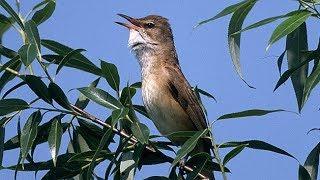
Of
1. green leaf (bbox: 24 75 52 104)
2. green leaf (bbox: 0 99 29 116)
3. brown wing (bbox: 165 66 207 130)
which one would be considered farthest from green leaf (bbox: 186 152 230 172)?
brown wing (bbox: 165 66 207 130)

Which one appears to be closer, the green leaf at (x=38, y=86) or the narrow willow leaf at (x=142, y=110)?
the green leaf at (x=38, y=86)

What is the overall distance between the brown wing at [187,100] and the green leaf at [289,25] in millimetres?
1986

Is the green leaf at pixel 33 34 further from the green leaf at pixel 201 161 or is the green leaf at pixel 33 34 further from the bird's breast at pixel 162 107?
the bird's breast at pixel 162 107

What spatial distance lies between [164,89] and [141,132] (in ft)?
6.29

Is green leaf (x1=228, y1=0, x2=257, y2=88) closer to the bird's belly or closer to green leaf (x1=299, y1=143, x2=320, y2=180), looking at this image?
green leaf (x1=299, y1=143, x2=320, y2=180)

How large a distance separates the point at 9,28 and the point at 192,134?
133 centimetres

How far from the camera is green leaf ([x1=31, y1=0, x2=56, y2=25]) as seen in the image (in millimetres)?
4043

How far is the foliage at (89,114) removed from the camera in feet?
11.5

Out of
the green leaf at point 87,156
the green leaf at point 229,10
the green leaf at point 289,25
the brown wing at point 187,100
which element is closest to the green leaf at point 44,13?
the green leaf at point 87,156

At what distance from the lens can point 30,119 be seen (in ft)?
12.5

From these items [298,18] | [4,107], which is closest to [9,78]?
[4,107]

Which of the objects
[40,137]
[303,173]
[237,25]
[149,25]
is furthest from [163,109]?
[303,173]

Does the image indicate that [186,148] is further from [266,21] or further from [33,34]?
[33,34]

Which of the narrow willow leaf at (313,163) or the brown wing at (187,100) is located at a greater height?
the brown wing at (187,100)
